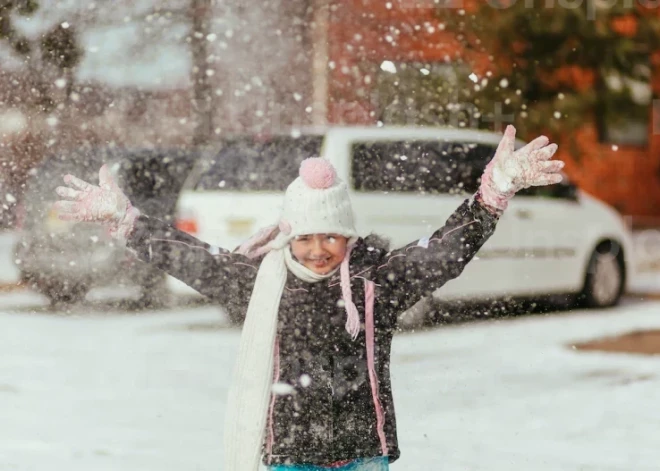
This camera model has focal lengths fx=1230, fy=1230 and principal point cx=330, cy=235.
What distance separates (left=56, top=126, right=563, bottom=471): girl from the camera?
3336 mm

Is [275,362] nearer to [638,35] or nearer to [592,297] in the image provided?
[592,297]

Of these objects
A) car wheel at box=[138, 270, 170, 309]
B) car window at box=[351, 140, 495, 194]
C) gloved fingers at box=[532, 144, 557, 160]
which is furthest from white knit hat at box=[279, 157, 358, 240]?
car wheel at box=[138, 270, 170, 309]

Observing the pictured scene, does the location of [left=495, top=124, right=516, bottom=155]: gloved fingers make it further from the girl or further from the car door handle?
the car door handle

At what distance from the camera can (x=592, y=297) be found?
39.4 feet

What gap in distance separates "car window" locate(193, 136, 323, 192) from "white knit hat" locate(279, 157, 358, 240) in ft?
20.9

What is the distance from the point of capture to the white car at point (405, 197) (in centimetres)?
973

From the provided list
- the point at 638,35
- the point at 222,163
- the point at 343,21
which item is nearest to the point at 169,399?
the point at 222,163

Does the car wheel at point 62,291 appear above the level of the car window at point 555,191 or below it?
below

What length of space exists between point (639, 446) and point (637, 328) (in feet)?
15.8

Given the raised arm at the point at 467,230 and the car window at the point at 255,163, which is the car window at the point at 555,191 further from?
the raised arm at the point at 467,230

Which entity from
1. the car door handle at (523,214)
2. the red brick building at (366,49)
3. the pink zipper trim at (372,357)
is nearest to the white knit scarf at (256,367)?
the pink zipper trim at (372,357)

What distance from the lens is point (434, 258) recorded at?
3.48 meters

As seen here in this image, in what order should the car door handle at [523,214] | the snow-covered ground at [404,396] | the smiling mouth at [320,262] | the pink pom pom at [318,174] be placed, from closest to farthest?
the smiling mouth at [320,262]
the pink pom pom at [318,174]
the snow-covered ground at [404,396]
the car door handle at [523,214]

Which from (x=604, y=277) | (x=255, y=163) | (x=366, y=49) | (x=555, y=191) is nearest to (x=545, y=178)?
(x=255, y=163)
